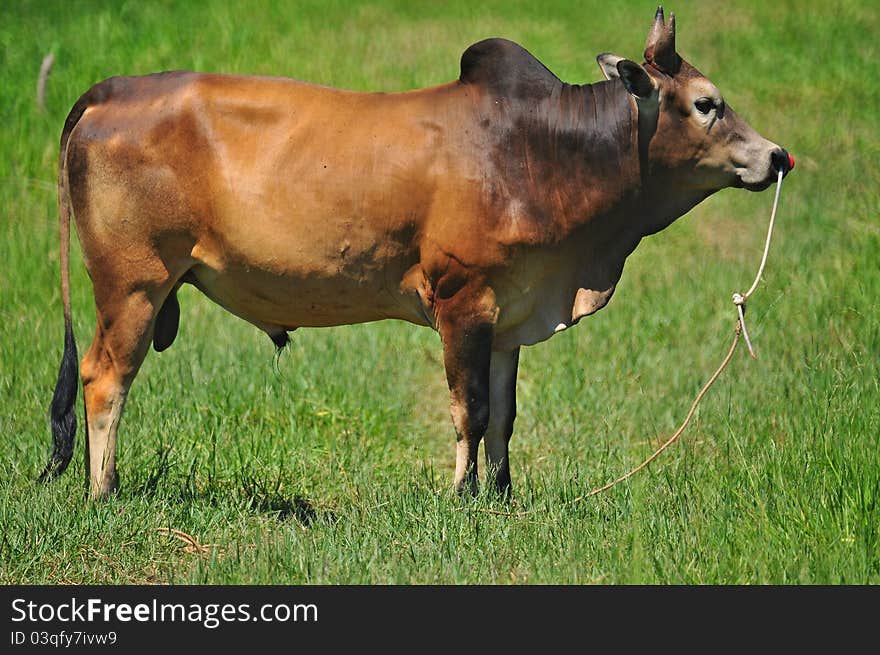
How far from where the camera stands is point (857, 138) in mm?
12078

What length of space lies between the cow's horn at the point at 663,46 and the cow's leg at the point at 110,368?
2.42 m

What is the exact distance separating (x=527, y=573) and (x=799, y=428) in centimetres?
206

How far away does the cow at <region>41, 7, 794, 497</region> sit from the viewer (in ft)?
20.6

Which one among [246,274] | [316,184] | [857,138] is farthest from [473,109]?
[857,138]

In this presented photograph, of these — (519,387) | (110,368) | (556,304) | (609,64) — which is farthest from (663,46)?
(519,387)

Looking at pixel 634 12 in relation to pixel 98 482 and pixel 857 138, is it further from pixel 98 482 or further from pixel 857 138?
pixel 98 482

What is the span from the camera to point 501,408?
6766mm

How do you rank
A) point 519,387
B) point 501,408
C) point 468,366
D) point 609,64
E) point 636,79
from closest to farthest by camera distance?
point 636,79, point 468,366, point 609,64, point 501,408, point 519,387

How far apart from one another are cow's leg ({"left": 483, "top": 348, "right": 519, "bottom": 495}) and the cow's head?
3.64ft

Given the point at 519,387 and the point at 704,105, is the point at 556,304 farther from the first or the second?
the point at 519,387

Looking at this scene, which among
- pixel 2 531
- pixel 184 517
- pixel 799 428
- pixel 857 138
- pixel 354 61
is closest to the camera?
pixel 2 531

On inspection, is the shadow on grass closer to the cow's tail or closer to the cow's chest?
the cow's tail

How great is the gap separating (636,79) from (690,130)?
1.12 feet

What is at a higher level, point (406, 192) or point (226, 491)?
point (406, 192)
